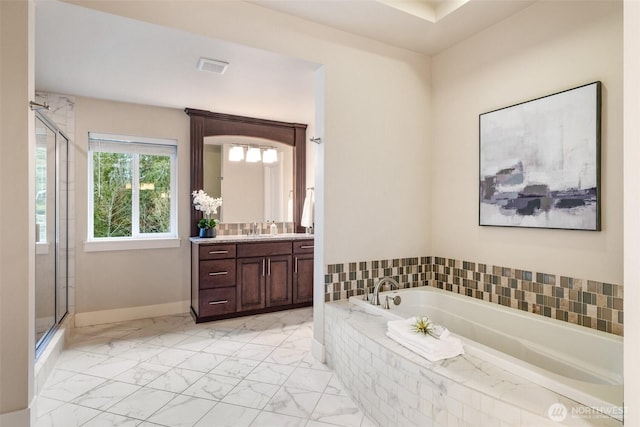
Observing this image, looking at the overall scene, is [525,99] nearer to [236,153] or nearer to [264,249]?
[264,249]

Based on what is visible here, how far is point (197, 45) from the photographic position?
7.83 feet

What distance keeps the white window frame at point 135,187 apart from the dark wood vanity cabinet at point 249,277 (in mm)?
485

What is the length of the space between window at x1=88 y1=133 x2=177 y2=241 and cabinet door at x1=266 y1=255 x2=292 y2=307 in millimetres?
1244

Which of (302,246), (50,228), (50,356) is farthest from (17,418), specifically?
(302,246)

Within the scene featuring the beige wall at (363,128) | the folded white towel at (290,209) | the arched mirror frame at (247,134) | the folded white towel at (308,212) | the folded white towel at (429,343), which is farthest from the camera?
the folded white towel at (290,209)

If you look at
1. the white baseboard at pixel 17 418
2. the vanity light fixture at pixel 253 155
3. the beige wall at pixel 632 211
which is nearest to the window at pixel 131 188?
the vanity light fixture at pixel 253 155

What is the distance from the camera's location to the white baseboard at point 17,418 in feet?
5.51

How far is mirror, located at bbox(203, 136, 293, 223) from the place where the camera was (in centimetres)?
417

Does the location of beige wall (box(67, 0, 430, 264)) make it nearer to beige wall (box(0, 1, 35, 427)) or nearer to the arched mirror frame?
beige wall (box(0, 1, 35, 427))

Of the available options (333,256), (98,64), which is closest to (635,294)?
(333,256)

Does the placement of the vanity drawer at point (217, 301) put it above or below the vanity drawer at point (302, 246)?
below

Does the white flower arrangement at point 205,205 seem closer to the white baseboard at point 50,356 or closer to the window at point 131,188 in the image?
the window at point 131,188

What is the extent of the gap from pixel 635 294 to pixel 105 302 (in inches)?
165

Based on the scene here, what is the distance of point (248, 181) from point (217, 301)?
160 centimetres
